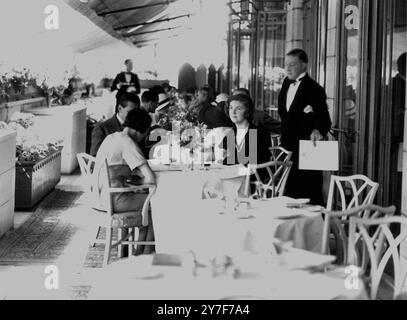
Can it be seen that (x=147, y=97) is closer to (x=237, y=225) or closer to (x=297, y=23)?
(x=297, y=23)

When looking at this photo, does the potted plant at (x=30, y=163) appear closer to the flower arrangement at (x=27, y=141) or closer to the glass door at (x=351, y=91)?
the flower arrangement at (x=27, y=141)

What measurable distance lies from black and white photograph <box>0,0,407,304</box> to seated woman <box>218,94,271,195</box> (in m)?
0.01

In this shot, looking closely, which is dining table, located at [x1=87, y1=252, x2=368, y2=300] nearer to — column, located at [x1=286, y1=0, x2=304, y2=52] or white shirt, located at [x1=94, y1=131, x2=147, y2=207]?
white shirt, located at [x1=94, y1=131, x2=147, y2=207]

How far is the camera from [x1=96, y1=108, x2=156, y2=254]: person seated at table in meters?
5.39

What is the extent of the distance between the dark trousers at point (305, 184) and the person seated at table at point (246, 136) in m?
0.71

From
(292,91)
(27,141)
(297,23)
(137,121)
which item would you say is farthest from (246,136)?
(297,23)

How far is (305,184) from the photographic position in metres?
6.41

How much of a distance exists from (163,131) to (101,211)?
8.45 ft

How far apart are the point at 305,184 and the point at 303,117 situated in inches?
22.2

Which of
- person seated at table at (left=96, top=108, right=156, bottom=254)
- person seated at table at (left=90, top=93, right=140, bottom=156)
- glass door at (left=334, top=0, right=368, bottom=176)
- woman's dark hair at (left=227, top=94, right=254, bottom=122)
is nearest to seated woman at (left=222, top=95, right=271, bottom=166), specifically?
woman's dark hair at (left=227, top=94, right=254, bottom=122)

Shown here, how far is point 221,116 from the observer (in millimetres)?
8523

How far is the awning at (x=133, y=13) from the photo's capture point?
1297 centimetres
